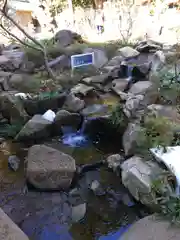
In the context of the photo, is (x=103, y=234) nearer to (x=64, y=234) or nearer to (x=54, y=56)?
(x=64, y=234)

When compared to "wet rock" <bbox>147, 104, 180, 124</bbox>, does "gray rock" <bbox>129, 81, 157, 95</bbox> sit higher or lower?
lower

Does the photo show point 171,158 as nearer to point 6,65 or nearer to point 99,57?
point 99,57

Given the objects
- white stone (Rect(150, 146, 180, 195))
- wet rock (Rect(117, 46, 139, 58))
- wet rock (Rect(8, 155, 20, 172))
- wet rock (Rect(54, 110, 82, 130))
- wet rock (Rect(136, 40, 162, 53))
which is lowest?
wet rock (Rect(8, 155, 20, 172))

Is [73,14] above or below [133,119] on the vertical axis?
above

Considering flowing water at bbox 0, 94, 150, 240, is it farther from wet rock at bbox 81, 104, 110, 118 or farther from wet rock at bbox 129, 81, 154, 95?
wet rock at bbox 129, 81, 154, 95

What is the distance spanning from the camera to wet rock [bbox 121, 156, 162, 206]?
2825 millimetres

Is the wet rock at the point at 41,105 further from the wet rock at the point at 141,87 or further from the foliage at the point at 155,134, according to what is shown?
the foliage at the point at 155,134

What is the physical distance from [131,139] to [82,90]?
6.97ft

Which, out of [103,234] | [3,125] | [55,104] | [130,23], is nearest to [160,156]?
[103,234]

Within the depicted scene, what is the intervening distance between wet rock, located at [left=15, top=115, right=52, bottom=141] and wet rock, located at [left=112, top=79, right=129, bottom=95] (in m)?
1.74

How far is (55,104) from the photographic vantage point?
5.06 meters

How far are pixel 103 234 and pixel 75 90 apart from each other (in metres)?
3.19

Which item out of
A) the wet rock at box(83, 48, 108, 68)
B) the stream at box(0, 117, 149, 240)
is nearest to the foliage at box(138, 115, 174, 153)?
the stream at box(0, 117, 149, 240)

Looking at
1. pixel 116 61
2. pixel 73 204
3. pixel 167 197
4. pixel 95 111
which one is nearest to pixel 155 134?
pixel 167 197
